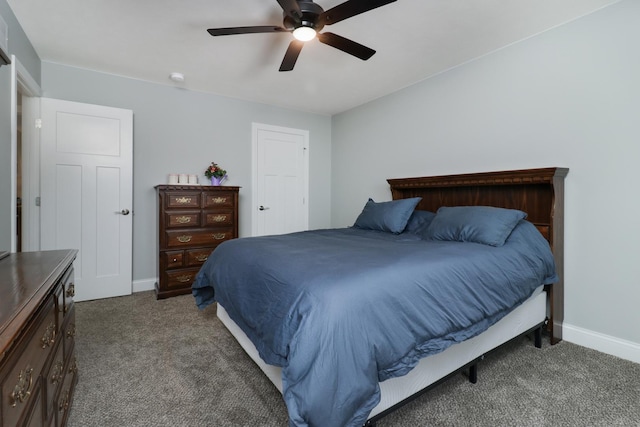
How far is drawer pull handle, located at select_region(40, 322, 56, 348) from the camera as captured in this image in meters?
1.07

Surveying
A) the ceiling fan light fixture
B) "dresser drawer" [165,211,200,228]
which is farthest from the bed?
the ceiling fan light fixture

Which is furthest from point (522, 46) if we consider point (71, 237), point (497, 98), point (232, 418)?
point (71, 237)

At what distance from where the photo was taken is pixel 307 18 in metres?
1.99

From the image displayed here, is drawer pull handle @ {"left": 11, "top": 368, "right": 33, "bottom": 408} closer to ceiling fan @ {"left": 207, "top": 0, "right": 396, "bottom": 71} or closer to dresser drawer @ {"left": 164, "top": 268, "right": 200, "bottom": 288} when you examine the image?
ceiling fan @ {"left": 207, "top": 0, "right": 396, "bottom": 71}

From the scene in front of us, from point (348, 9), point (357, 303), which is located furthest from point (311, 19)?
point (357, 303)

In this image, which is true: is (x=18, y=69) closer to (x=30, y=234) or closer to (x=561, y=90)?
(x=30, y=234)

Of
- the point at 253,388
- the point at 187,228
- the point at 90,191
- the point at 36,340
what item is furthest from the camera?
the point at 187,228

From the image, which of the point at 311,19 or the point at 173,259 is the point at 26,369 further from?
the point at 173,259

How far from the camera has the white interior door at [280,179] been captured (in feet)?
14.5

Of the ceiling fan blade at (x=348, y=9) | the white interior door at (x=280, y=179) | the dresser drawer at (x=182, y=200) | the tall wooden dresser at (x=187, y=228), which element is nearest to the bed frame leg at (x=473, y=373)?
the ceiling fan blade at (x=348, y=9)

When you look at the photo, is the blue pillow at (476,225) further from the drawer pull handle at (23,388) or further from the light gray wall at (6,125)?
the light gray wall at (6,125)

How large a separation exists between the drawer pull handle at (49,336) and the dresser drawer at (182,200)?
7.55ft

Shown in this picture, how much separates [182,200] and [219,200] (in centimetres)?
41

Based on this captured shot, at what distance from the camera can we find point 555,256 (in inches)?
91.4
